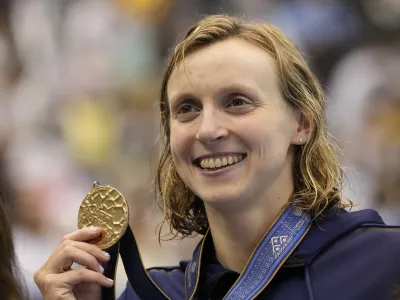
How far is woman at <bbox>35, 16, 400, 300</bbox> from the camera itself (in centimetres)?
132

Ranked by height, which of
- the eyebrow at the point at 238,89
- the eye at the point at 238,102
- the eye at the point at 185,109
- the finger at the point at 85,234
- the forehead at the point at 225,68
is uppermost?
the forehead at the point at 225,68

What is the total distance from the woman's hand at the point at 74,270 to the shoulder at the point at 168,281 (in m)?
0.19

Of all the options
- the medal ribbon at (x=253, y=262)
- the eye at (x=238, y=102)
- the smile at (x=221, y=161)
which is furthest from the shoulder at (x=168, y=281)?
the eye at (x=238, y=102)

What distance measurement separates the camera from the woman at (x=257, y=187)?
132 centimetres

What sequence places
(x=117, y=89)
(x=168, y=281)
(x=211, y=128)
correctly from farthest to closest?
(x=117, y=89) → (x=168, y=281) → (x=211, y=128)

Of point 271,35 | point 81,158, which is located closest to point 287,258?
point 271,35

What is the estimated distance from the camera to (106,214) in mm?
1372

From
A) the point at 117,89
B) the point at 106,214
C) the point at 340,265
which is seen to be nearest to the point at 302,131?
the point at 340,265

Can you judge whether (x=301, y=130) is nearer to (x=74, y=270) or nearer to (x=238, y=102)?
(x=238, y=102)

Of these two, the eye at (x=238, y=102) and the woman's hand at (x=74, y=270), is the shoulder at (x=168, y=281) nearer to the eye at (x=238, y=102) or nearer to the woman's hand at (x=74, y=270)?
the woman's hand at (x=74, y=270)

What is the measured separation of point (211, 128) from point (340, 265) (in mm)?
330

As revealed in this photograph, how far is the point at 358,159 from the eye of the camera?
11.1 ft

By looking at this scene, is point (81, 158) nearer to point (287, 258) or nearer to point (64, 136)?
point (64, 136)

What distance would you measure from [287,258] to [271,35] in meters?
0.42
